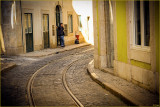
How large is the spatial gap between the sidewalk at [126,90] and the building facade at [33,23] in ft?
27.0

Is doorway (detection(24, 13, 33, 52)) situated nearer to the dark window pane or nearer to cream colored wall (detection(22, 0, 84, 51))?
cream colored wall (detection(22, 0, 84, 51))

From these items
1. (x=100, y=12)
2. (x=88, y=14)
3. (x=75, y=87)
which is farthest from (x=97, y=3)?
(x=88, y=14)

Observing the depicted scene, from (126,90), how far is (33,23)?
41.2 ft

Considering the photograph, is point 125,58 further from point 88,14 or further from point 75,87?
point 88,14

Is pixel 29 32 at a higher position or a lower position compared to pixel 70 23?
lower

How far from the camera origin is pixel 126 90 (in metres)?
8.08

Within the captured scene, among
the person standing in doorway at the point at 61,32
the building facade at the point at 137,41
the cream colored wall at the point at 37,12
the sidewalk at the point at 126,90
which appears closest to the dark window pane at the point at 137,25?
the building facade at the point at 137,41

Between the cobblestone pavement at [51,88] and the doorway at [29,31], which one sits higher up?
the doorway at [29,31]

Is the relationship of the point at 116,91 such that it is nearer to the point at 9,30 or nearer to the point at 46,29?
the point at 9,30

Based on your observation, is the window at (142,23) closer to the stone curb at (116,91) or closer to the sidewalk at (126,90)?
the sidewalk at (126,90)

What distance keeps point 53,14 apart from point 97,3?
1073 cm

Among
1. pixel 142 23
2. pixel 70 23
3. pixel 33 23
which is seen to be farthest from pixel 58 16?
pixel 142 23

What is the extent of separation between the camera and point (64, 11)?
2411 centimetres

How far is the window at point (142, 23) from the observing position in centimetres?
805
